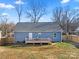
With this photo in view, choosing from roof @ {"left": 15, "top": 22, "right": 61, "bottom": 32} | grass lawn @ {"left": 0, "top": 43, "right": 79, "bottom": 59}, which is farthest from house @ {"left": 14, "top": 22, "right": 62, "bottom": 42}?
grass lawn @ {"left": 0, "top": 43, "right": 79, "bottom": 59}

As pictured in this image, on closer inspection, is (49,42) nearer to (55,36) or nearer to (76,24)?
(55,36)

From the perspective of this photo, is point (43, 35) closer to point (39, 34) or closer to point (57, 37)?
point (39, 34)

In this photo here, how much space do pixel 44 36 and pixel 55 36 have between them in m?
2.12

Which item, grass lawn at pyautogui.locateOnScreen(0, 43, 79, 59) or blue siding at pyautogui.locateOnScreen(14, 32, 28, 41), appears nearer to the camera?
grass lawn at pyautogui.locateOnScreen(0, 43, 79, 59)

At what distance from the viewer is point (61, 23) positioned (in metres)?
72.8

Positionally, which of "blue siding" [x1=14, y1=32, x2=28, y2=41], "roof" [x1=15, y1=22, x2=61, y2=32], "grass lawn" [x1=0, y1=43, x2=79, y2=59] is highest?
"roof" [x1=15, y1=22, x2=61, y2=32]

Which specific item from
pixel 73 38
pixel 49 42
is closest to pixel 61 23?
pixel 73 38

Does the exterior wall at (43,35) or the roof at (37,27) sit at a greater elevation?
the roof at (37,27)

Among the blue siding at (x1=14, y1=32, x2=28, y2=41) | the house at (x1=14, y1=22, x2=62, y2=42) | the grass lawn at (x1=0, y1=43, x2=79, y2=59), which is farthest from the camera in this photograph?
the blue siding at (x1=14, y1=32, x2=28, y2=41)

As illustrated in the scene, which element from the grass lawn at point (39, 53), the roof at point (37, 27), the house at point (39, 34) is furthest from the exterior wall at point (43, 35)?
the grass lawn at point (39, 53)

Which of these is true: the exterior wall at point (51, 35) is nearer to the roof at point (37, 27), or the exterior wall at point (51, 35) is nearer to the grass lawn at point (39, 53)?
the roof at point (37, 27)

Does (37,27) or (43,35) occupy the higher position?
(37,27)

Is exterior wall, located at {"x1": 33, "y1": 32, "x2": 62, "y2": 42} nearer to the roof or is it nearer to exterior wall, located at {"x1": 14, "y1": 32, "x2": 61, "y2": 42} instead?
exterior wall, located at {"x1": 14, "y1": 32, "x2": 61, "y2": 42}

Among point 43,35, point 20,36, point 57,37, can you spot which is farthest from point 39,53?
point 20,36
